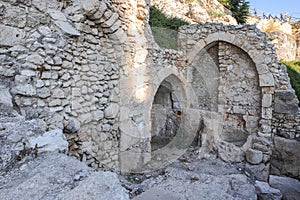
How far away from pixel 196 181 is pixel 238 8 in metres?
10.7

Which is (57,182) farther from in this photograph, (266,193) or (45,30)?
(266,193)

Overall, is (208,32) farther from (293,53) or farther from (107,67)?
(293,53)

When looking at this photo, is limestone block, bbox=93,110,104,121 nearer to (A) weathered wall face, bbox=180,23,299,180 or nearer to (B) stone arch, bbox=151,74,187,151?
(B) stone arch, bbox=151,74,187,151

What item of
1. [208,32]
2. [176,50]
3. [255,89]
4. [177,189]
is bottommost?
[177,189]

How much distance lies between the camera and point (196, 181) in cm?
400

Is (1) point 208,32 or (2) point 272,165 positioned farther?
(1) point 208,32

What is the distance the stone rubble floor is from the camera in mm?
3520

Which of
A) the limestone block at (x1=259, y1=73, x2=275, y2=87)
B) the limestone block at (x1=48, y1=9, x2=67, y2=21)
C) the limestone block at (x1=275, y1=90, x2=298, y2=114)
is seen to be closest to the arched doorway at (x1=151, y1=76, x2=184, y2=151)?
the limestone block at (x1=259, y1=73, x2=275, y2=87)

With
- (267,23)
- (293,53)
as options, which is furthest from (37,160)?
(267,23)

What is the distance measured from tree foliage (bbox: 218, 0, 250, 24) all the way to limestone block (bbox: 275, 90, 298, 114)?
26.1 feet

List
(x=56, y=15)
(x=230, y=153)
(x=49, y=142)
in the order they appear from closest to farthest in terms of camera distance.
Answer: (x=49, y=142) → (x=56, y=15) → (x=230, y=153)

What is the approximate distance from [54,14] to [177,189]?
11.0ft

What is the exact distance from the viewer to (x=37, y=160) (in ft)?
5.18

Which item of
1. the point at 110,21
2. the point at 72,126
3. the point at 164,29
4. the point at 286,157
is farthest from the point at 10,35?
the point at 286,157
